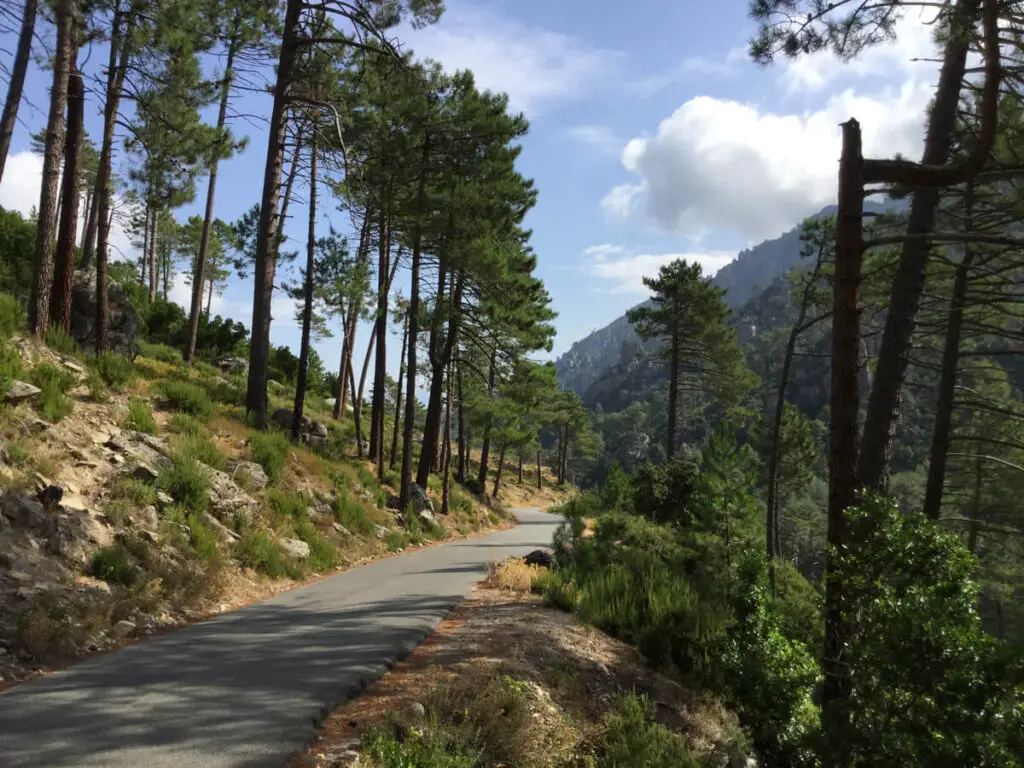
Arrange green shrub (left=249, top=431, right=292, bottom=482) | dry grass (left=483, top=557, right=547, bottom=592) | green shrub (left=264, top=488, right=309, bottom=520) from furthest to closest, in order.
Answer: green shrub (left=249, top=431, right=292, bottom=482), green shrub (left=264, top=488, right=309, bottom=520), dry grass (left=483, top=557, right=547, bottom=592)

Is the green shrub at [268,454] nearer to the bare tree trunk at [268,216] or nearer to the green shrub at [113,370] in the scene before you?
the bare tree trunk at [268,216]

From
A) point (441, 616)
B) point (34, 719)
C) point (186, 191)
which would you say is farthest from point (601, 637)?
point (186, 191)

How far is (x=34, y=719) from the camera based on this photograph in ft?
13.4

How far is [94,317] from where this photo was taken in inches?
570

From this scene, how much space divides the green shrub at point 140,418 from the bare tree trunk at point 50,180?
2333 millimetres

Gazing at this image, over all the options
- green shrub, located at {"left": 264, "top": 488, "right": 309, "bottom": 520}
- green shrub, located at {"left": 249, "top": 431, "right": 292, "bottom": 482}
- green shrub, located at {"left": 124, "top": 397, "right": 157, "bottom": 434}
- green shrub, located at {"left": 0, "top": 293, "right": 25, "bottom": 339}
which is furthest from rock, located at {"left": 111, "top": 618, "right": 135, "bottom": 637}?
green shrub, located at {"left": 0, "top": 293, "right": 25, "bottom": 339}

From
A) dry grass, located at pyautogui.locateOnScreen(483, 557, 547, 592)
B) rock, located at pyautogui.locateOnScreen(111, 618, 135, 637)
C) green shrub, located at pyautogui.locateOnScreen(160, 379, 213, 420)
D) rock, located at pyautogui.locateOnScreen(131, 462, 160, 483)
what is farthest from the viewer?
green shrub, located at pyautogui.locateOnScreen(160, 379, 213, 420)

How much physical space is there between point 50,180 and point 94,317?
4.18 metres

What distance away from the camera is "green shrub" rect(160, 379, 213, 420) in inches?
496

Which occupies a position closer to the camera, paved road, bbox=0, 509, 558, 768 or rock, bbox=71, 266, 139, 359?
paved road, bbox=0, 509, 558, 768

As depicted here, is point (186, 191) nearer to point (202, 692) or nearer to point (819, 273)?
point (202, 692)

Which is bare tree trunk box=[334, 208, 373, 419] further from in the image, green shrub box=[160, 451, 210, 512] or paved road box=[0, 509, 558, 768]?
paved road box=[0, 509, 558, 768]

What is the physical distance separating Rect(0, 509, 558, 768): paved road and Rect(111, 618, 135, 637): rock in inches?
15.0

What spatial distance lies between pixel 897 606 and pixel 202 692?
5.08 metres
